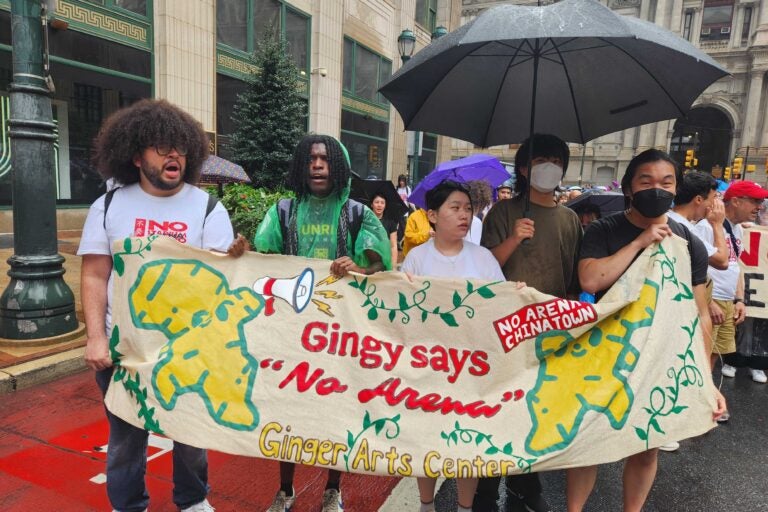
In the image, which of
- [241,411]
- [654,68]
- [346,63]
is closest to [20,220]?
[241,411]

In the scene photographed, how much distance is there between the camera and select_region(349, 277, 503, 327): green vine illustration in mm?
2475

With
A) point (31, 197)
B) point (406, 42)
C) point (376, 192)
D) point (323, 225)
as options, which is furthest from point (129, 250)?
point (406, 42)

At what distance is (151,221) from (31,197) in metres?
3.47

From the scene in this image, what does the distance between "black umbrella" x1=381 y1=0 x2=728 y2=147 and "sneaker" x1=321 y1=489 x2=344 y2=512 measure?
2.37m

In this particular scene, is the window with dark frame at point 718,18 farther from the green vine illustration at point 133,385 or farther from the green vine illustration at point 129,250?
the green vine illustration at point 133,385

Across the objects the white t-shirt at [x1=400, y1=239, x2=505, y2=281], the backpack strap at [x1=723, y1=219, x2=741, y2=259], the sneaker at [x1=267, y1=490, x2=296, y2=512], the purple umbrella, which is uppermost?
the purple umbrella

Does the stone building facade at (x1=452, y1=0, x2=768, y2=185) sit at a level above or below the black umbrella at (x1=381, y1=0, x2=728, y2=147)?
above

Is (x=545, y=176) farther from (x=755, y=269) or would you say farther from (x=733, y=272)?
(x=755, y=269)

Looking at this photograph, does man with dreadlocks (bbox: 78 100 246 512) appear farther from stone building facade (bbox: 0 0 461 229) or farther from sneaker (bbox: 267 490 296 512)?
stone building facade (bbox: 0 0 461 229)

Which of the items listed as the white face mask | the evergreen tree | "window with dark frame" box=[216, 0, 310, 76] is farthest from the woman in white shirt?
"window with dark frame" box=[216, 0, 310, 76]

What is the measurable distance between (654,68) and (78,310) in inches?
254

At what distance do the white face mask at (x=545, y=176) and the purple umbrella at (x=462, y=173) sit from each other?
3.55 m

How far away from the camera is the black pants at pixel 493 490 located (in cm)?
305

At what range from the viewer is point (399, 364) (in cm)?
242
